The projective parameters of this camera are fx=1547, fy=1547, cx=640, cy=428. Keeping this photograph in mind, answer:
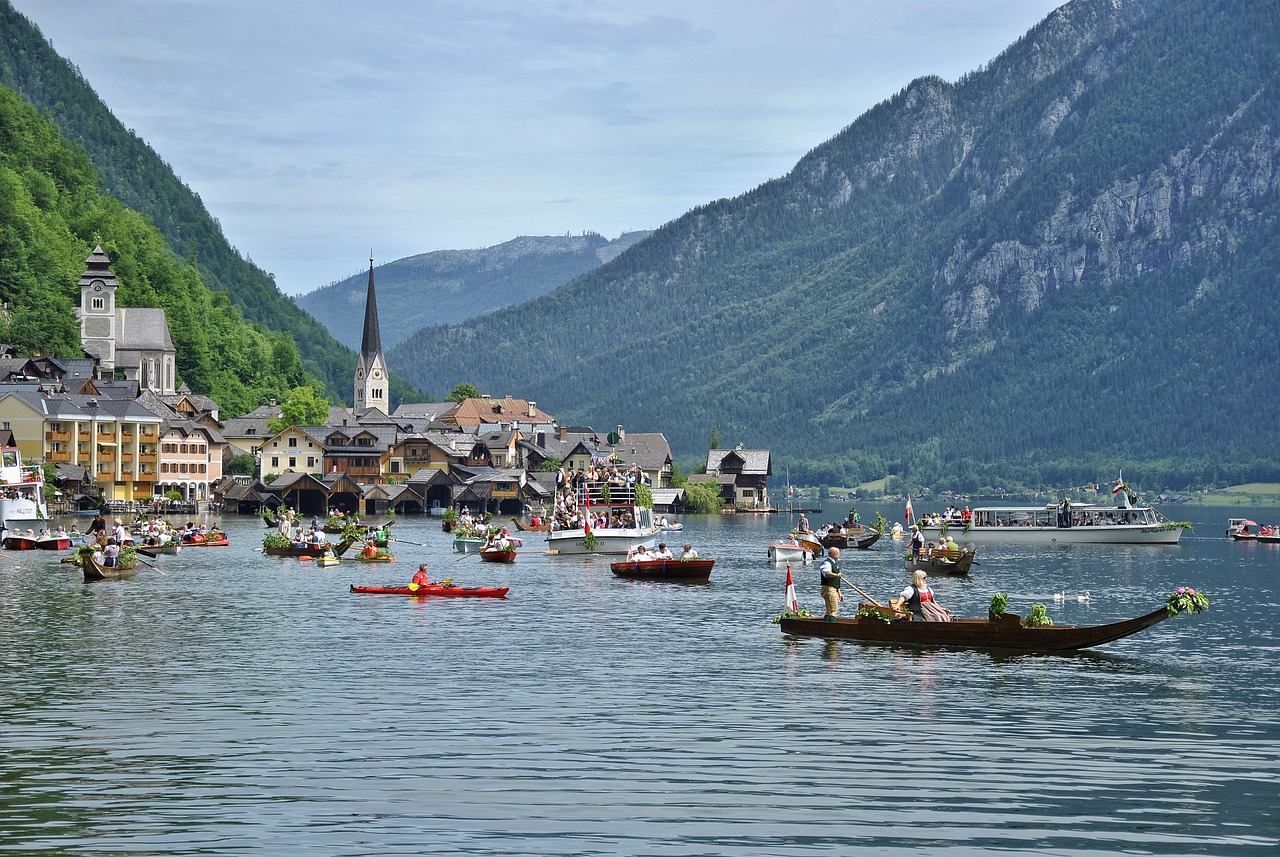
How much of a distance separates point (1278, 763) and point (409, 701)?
22.1 m

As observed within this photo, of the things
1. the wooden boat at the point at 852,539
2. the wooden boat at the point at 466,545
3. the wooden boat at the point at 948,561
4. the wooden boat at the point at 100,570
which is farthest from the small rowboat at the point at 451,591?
the wooden boat at the point at 852,539

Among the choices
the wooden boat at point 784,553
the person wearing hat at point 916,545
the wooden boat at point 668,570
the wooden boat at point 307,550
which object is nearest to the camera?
the wooden boat at point 668,570

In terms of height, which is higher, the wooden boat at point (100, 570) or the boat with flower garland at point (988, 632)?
the wooden boat at point (100, 570)

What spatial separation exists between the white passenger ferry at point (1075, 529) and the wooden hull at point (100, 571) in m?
83.8

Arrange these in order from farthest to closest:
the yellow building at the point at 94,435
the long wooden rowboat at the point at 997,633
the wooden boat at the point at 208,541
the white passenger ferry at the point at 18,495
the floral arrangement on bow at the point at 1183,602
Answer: the yellow building at the point at 94,435 → the white passenger ferry at the point at 18,495 → the wooden boat at the point at 208,541 → the long wooden rowboat at the point at 997,633 → the floral arrangement on bow at the point at 1183,602

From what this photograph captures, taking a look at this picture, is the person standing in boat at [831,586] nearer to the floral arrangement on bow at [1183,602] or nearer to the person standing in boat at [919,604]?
the person standing in boat at [919,604]

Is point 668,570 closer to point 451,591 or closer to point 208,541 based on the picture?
point 451,591

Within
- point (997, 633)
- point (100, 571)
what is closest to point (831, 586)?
point (997, 633)

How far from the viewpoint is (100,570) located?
3351 inches

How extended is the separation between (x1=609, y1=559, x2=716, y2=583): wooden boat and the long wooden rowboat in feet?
114

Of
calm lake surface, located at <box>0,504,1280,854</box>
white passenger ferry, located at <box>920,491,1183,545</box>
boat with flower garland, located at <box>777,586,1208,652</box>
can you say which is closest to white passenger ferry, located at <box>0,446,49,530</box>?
calm lake surface, located at <box>0,504,1280,854</box>

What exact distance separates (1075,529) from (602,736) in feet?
410

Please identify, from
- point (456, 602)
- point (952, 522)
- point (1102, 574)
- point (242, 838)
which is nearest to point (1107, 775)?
point (242, 838)

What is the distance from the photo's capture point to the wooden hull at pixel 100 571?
275 feet
